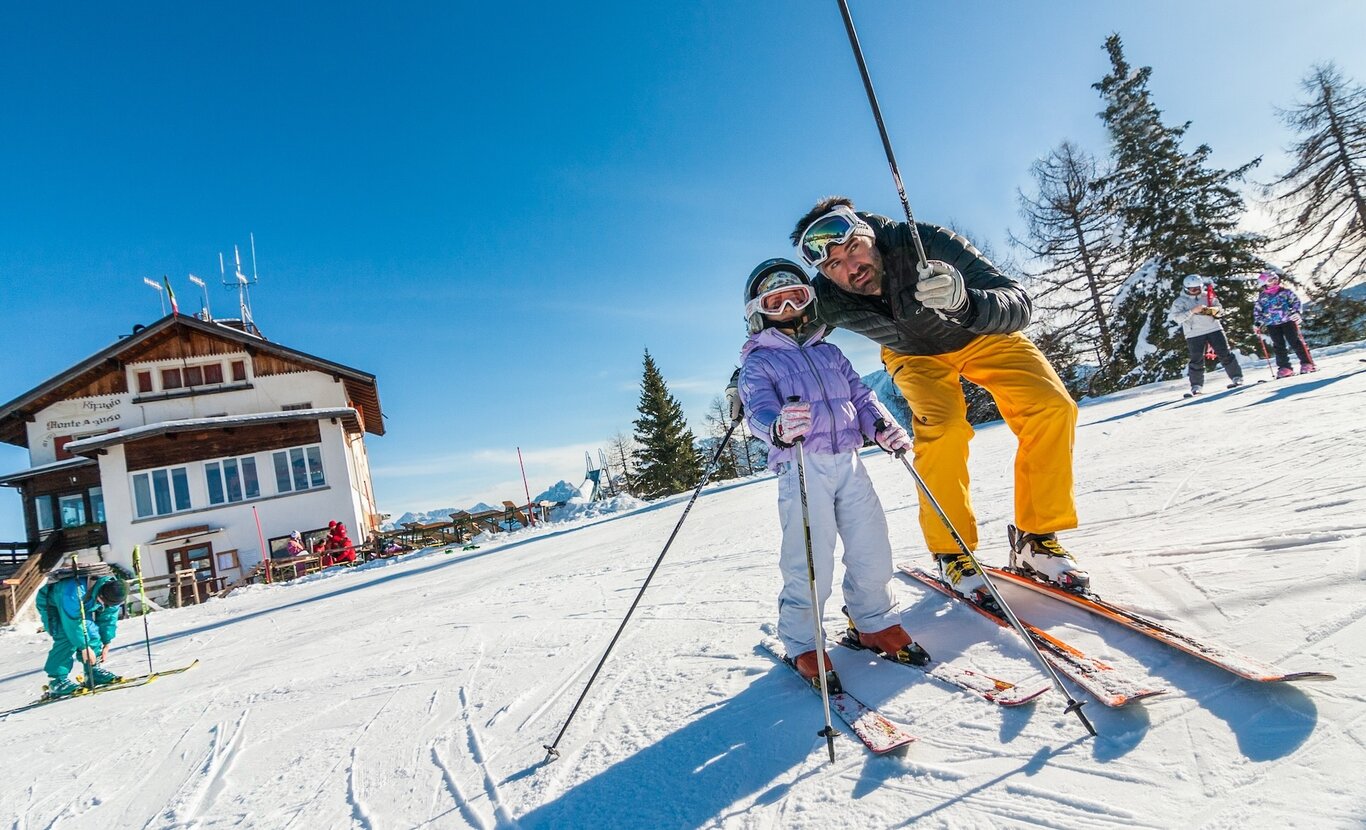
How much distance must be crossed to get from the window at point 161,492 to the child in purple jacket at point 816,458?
2314 cm

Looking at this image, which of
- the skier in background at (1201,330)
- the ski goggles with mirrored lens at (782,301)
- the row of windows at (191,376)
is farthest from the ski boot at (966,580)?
the row of windows at (191,376)

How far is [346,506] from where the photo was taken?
65.0 feet

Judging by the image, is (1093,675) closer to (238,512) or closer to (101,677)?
(101,677)

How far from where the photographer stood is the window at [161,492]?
723 inches

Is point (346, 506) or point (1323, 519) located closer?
point (1323, 519)

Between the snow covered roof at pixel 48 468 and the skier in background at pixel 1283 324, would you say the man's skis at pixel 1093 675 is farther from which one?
the snow covered roof at pixel 48 468

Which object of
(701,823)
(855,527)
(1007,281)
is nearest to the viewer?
(701,823)

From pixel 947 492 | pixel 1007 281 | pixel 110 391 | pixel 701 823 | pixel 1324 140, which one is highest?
pixel 110 391

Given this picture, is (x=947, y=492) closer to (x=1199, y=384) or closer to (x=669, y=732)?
(x=669, y=732)

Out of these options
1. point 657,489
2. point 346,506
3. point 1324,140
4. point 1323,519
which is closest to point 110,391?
point 346,506

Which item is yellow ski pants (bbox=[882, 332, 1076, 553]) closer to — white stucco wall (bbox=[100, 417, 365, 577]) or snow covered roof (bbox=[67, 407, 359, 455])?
white stucco wall (bbox=[100, 417, 365, 577])

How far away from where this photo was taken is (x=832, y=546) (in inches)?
93.1

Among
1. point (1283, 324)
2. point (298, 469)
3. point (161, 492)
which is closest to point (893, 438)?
point (1283, 324)

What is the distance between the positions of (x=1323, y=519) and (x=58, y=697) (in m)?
9.08
